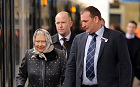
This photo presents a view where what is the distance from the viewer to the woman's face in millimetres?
3844

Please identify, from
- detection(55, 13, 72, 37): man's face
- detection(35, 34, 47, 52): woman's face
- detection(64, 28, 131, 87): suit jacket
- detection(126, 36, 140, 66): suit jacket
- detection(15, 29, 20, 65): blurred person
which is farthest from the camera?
detection(126, 36, 140, 66): suit jacket

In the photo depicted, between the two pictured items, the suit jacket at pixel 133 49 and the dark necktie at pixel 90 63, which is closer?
the dark necktie at pixel 90 63

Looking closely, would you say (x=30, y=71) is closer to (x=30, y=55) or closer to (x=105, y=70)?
(x=30, y=55)

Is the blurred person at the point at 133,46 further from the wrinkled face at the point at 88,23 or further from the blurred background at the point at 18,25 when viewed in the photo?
the wrinkled face at the point at 88,23

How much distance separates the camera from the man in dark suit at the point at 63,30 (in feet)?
14.9

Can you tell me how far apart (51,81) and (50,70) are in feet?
0.38

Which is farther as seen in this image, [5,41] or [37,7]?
[37,7]

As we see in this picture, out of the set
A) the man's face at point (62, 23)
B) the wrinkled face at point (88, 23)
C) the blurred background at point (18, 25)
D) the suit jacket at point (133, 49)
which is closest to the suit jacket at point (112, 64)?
the wrinkled face at point (88, 23)

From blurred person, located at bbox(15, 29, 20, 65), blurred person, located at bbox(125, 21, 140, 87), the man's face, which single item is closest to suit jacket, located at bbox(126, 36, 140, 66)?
blurred person, located at bbox(125, 21, 140, 87)

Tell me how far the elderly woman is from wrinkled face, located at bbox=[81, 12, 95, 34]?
439 millimetres

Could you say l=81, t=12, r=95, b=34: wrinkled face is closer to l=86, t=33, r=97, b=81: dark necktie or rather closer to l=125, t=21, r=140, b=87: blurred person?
l=86, t=33, r=97, b=81: dark necktie

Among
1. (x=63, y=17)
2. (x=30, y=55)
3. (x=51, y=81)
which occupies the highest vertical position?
(x=63, y=17)

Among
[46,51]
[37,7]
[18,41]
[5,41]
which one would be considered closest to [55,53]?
[46,51]

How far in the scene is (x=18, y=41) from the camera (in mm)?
6371
